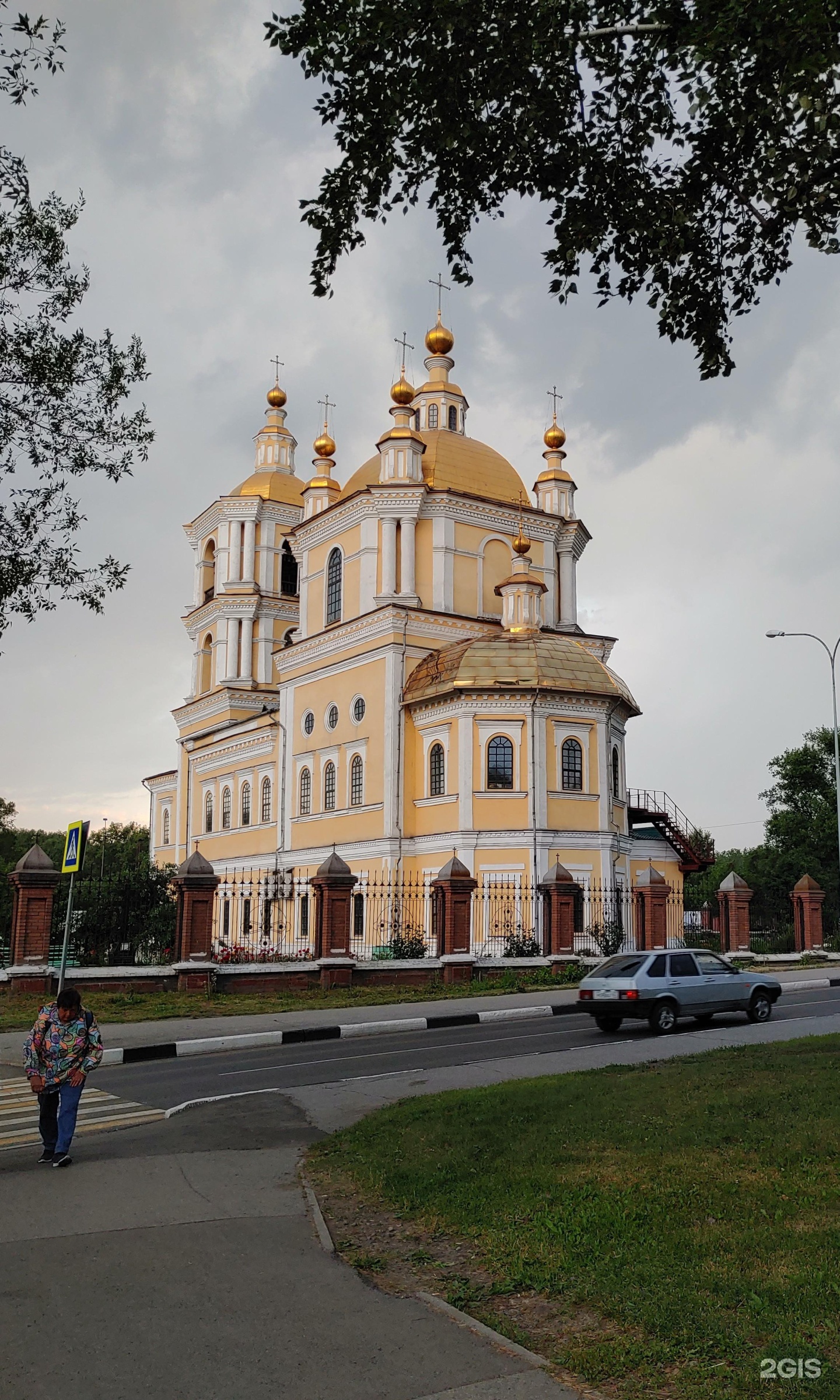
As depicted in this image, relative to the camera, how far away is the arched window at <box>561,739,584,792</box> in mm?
32031

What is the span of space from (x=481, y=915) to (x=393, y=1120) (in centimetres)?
2060

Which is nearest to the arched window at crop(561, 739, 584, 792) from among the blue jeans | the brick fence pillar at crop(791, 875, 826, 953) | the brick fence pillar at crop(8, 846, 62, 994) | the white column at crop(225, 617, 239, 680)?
the brick fence pillar at crop(791, 875, 826, 953)

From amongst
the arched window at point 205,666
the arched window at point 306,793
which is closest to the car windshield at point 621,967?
the arched window at point 306,793

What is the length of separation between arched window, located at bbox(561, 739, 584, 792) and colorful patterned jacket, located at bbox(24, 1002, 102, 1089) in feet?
80.5

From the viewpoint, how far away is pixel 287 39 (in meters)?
8.50

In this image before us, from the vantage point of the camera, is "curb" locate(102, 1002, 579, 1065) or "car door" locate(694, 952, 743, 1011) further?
"car door" locate(694, 952, 743, 1011)

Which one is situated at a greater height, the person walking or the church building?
the church building

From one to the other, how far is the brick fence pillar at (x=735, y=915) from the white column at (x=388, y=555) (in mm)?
13677

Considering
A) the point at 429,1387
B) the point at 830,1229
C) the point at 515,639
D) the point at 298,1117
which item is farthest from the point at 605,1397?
the point at 515,639

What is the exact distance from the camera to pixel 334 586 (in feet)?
127

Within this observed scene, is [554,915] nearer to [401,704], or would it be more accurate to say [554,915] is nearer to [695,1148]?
[401,704]

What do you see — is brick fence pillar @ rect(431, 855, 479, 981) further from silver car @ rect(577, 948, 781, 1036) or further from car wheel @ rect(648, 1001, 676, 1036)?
car wheel @ rect(648, 1001, 676, 1036)

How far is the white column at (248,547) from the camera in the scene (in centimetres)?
5000

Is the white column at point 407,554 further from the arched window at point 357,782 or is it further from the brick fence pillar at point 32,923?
the brick fence pillar at point 32,923
